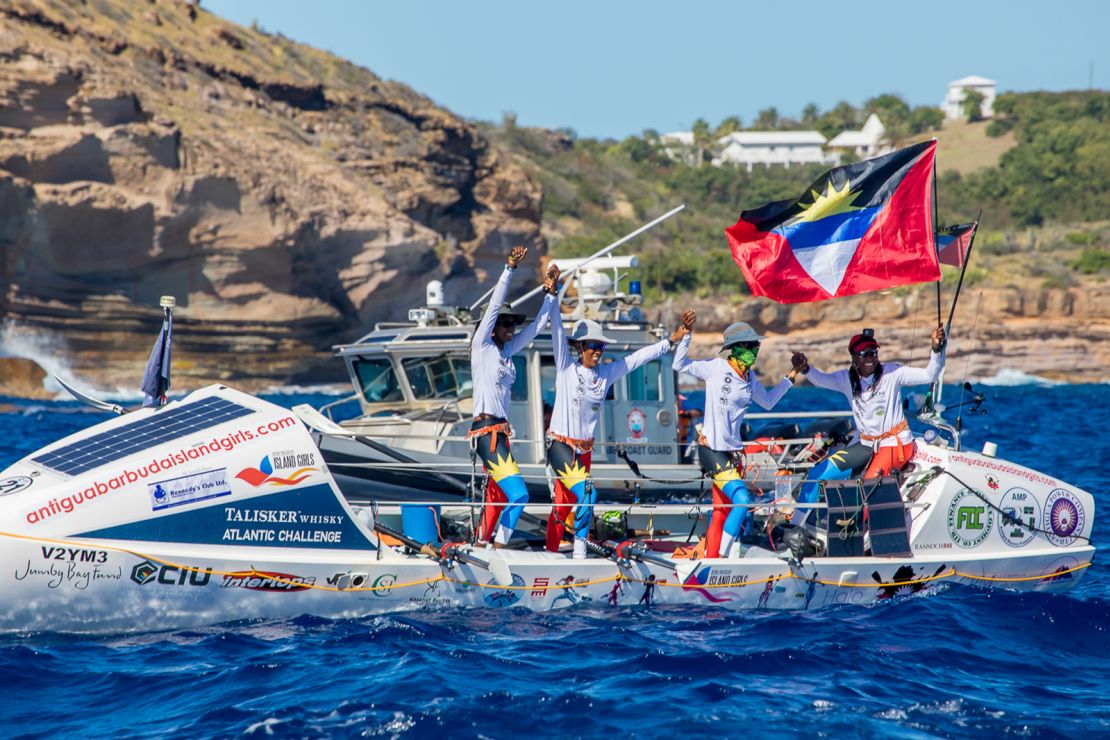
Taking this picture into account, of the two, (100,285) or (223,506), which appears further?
(100,285)

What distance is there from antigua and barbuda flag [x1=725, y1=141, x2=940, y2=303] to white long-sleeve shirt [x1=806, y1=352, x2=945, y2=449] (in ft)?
2.74

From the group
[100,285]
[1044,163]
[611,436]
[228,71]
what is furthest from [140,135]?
[1044,163]

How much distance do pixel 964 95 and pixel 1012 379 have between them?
94.4 metres

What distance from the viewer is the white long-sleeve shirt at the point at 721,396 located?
10.8m

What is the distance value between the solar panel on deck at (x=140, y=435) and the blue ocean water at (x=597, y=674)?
4.27ft

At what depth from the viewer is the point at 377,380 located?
15.3 meters

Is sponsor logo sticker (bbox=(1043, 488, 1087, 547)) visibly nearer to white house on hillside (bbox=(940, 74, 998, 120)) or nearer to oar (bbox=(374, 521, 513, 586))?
oar (bbox=(374, 521, 513, 586))

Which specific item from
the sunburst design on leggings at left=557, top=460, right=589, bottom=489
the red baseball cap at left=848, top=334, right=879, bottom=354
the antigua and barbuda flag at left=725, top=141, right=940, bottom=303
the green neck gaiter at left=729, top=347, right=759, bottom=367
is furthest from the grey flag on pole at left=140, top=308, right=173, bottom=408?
the red baseball cap at left=848, top=334, right=879, bottom=354

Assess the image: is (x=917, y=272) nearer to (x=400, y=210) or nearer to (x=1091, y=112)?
(x=400, y=210)

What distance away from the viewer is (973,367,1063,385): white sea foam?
53.8 m

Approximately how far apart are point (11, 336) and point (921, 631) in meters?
37.0

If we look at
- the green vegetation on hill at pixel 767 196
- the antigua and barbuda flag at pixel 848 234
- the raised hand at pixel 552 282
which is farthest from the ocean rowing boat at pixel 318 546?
the green vegetation on hill at pixel 767 196

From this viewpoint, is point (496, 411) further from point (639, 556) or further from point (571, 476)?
point (639, 556)

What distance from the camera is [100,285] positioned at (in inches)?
1649
